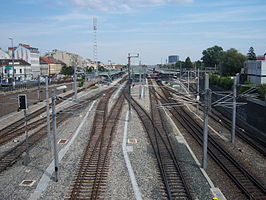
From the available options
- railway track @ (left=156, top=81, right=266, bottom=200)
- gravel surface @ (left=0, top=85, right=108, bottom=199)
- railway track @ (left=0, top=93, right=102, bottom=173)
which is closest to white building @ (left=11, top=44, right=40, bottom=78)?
railway track @ (left=0, top=93, right=102, bottom=173)

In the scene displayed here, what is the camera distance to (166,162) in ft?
44.1

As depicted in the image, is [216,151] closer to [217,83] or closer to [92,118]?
[92,118]

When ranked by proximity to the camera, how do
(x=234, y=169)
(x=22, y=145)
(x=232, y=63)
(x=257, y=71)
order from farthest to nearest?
(x=232, y=63), (x=257, y=71), (x=22, y=145), (x=234, y=169)

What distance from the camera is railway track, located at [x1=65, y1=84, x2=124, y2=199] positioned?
10.4 metres

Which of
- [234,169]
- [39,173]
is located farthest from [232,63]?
[39,173]

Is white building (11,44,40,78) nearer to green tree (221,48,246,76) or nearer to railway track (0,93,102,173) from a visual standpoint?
green tree (221,48,246,76)

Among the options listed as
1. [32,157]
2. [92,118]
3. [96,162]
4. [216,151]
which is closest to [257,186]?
[216,151]

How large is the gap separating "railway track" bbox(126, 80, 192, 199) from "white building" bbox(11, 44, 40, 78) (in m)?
59.4

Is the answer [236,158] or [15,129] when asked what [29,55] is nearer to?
[15,129]

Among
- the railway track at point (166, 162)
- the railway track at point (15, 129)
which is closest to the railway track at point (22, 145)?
the railway track at point (15, 129)

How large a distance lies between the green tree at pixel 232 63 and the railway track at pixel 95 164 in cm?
3248

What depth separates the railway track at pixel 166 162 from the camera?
33.8 feet

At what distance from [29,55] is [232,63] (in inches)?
1993

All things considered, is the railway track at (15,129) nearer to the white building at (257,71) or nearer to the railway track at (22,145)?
the railway track at (22,145)
